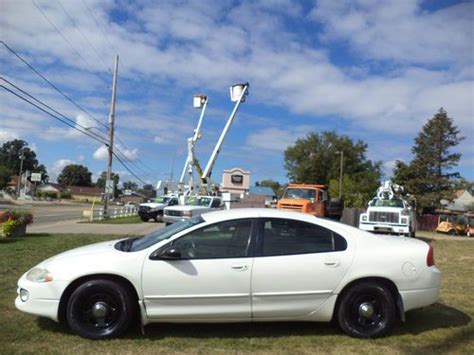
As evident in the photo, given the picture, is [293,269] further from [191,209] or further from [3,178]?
[3,178]

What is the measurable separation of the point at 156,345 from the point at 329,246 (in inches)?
85.2

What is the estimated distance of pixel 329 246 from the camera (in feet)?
17.9

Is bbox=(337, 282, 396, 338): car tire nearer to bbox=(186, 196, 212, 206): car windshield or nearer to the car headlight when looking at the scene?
the car headlight

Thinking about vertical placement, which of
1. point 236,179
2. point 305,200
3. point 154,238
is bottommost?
point 154,238

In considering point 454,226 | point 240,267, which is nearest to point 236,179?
point 454,226

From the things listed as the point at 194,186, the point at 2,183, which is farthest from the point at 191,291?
the point at 2,183

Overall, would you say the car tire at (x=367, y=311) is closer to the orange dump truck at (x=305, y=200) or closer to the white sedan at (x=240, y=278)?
the white sedan at (x=240, y=278)

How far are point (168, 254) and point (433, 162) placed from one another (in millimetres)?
47832

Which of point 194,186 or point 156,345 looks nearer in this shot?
point 156,345

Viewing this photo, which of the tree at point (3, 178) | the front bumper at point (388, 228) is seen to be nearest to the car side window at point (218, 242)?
the front bumper at point (388, 228)

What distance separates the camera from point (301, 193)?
76.6ft

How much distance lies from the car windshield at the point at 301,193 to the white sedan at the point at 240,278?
1754 centimetres

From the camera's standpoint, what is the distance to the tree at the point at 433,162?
4794 centimetres

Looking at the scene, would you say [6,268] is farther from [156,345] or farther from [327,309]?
[327,309]
